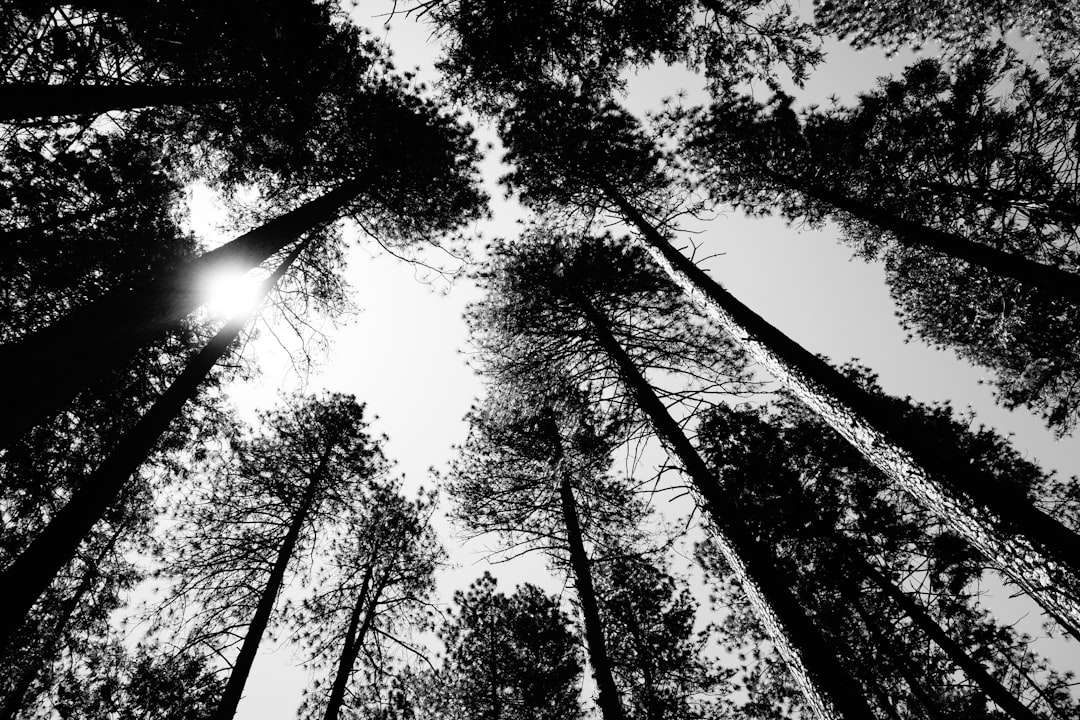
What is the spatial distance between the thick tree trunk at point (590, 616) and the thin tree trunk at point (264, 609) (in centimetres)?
627

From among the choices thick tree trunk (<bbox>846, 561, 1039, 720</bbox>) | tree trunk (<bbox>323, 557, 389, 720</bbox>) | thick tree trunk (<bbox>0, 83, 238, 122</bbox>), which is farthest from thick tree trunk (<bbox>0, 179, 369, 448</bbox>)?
thick tree trunk (<bbox>846, 561, 1039, 720</bbox>)

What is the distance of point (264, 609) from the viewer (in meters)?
8.43

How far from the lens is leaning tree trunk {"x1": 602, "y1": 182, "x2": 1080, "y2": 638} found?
2.77 m

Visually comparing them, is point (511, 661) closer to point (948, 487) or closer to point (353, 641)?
point (353, 641)

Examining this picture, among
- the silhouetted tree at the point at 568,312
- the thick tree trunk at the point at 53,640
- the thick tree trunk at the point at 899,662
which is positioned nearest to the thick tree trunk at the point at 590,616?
the silhouetted tree at the point at 568,312

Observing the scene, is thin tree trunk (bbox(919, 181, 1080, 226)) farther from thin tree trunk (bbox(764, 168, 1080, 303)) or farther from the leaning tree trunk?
the leaning tree trunk

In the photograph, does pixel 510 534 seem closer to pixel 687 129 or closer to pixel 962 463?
pixel 962 463

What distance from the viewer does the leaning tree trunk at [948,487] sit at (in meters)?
2.77

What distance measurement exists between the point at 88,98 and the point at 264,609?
28.7 ft

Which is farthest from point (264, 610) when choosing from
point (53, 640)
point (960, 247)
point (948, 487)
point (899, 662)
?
point (960, 247)

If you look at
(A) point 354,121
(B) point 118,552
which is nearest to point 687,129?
(A) point 354,121

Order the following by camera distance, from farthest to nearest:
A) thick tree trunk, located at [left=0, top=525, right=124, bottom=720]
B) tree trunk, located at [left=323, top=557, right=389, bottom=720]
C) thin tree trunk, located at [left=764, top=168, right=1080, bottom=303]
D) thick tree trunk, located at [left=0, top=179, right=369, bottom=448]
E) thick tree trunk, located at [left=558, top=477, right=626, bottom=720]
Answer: tree trunk, located at [left=323, top=557, right=389, bottom=720] → thick tree trunk, located at [left=0, top=525, right=124, bottom=720] → thick tree trunk, located at [left=558, top=477, right=626, bottom=720] → thin tree trunk, located at [left=764, top=168, right=1080, bottom=303] → thick tree trunk, located at [left=0, top=179, right=369, bottom=448]

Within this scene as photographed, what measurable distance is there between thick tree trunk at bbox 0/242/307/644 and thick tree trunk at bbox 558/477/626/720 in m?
6.26

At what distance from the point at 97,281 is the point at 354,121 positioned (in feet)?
17.2
